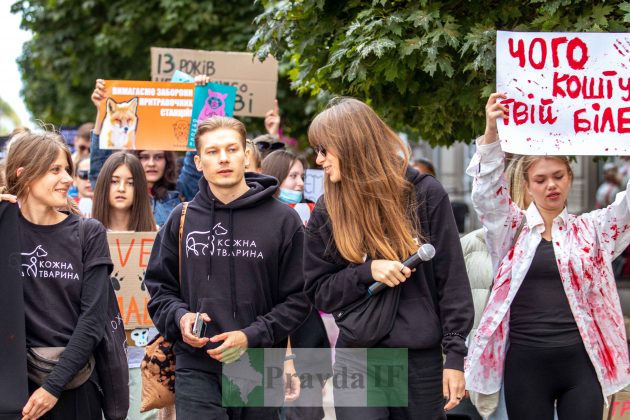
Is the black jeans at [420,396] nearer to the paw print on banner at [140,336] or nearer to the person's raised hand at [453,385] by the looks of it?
the person's raised hand at [453,385]

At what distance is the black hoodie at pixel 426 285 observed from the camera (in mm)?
4102

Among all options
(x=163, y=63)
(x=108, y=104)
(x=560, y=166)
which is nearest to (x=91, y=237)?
(x=560, y=166)

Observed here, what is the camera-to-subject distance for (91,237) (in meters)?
4.62

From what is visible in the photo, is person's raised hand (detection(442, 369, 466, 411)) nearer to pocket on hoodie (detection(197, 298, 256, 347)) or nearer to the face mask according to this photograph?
pocket on hoodie (detection(197, 298, 256, 347))

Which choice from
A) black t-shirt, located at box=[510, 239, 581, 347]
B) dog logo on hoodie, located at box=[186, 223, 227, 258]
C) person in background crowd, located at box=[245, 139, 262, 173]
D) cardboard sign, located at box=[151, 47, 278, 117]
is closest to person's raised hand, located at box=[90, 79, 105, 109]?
cardboard sign, located at box=[151, 47, 278, 117]

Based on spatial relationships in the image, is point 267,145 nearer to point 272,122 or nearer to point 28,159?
point 272,122

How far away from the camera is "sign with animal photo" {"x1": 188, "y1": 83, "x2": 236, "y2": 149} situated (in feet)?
23.2

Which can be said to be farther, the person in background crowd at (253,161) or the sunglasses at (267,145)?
the sunglasses at (267,145)

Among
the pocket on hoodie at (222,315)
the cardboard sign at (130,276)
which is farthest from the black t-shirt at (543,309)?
the cardboard sign at (130,276)

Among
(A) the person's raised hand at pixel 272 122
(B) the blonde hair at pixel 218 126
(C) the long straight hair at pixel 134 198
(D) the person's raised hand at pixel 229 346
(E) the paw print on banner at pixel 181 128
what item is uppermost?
(A) the person's raised hand at pixel 272 122

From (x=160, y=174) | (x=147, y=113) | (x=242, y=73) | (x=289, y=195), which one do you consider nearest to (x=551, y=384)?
(x=289, y=195)

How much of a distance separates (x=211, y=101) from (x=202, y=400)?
308 cm

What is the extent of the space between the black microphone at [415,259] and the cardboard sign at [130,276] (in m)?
2.17

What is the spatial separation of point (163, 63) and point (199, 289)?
4.26 metres
